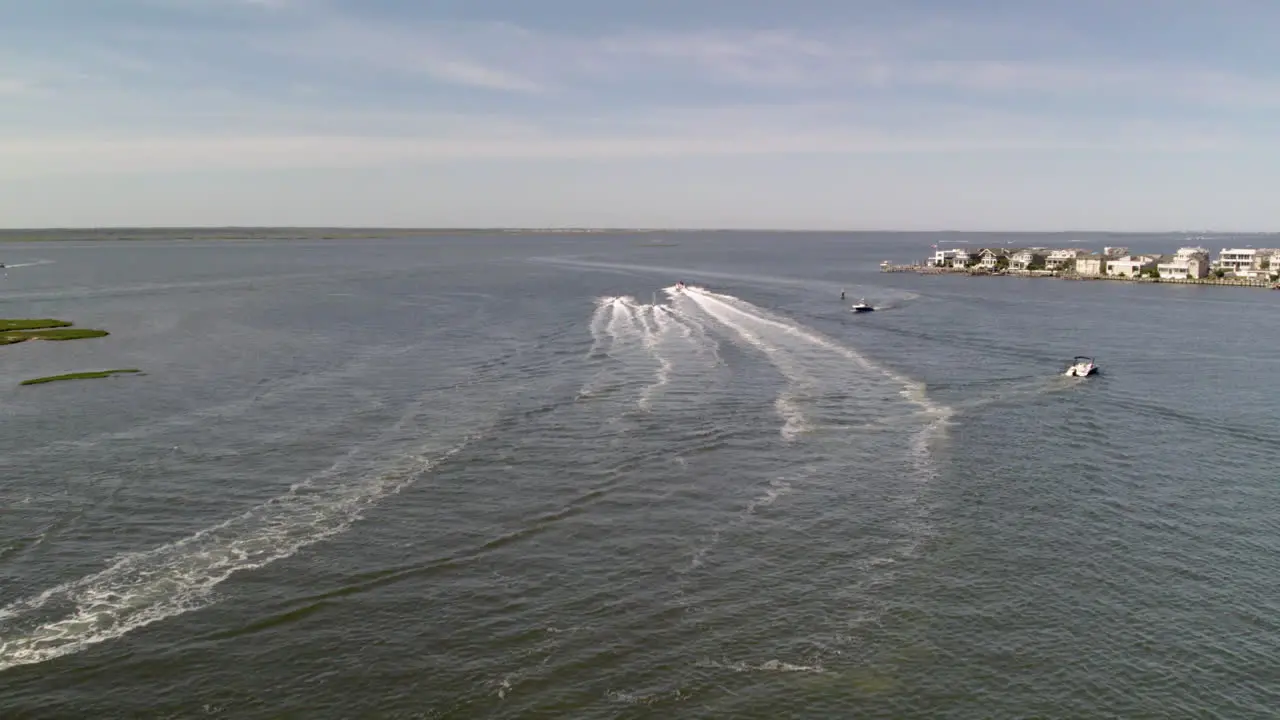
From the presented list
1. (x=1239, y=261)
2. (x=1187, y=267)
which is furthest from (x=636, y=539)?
A: (x=1239, y=261)

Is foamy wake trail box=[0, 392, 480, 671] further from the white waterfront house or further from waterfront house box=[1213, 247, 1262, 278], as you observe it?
waterfront house box=[1213, 247, 1262, 278]

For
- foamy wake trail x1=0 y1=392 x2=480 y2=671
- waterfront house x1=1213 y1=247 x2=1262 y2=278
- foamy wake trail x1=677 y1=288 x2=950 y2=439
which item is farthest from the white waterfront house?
foamy wake trail x1=0 y1=392 x2=480 y2=671

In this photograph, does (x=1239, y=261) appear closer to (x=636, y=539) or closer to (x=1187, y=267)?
(x=1187, y=267)

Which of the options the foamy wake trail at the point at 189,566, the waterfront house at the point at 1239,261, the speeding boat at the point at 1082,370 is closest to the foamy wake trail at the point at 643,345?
the foamy wake trail at the point at 189,566

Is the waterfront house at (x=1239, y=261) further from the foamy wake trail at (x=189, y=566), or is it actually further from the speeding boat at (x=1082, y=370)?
the foamy wake trail at (x=189, y=566)

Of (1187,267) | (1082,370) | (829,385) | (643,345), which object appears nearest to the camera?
(829,385)
